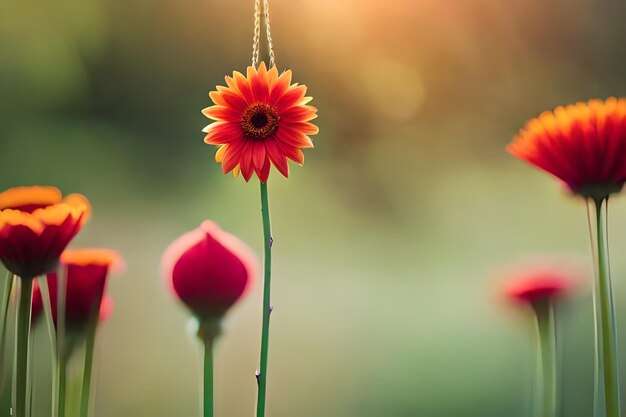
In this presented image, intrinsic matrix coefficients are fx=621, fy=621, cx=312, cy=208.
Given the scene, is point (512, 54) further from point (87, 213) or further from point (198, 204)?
point (87, 213)

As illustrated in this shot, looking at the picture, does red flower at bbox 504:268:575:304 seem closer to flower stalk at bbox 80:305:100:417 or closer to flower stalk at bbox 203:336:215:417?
flower stalk at bbox 203:336:215:417

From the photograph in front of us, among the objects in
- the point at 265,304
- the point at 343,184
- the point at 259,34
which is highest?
the point at 259,34

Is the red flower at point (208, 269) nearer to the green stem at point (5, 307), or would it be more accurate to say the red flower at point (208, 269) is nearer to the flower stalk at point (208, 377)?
the flower stalk at point (208, 377)

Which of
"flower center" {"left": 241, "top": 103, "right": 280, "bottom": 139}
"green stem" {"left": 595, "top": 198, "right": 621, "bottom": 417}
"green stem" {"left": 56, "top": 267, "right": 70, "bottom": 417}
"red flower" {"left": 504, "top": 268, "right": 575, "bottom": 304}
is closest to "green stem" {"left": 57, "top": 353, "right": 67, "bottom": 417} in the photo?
"green stem" {"left": 56, "top": 267, "right": 70, "bottom": 417}

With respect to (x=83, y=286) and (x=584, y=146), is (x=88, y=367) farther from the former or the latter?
(x=584, y=146)

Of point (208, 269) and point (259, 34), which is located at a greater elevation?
point (259, 34)

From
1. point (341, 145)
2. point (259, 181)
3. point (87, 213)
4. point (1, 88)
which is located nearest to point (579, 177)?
point (341, 145)

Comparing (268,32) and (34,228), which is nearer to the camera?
(34,228)

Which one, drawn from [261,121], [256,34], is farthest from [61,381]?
[256,34]

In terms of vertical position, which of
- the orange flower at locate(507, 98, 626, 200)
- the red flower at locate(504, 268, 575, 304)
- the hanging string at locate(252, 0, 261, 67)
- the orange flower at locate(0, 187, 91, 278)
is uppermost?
the hanging string at locate(252, 0, 261, 67)
